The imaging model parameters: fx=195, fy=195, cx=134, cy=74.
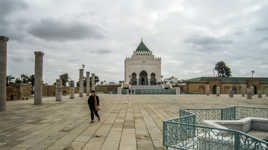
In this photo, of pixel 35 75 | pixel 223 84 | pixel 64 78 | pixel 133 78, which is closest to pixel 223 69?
pixel 223 84

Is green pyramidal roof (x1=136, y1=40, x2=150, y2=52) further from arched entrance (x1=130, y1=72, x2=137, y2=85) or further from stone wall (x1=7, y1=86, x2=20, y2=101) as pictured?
stone wall (x1=7, y1=86, x2=20, y2=101)

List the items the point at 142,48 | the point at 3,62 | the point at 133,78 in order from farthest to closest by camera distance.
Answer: the point at 142,48 < the point at 133,78 < the point at 3,62

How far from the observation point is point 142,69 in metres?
63.7

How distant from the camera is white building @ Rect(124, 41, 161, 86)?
63.7 meters

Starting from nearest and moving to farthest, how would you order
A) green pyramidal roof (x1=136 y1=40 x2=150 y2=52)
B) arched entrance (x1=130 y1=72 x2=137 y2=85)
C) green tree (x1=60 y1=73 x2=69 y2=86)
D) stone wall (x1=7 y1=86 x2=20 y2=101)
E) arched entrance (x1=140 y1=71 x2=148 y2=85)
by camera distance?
stone wall (x1=7 y1=86 x2=20 y2=101), arched entrance (x1=130 y1=72 x2=137 y2=85), arched entrance (x1=140 y1=71 x2=148 y2=85), green tree (x1=60 y1=73 x2=69 y2=86), green pyramidal roof (x1=136 y1=40 x2=150 y2=52)

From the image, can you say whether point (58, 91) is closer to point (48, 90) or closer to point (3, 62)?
point (3, 62)

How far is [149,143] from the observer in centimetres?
551

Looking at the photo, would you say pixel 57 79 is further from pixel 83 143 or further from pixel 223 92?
pixel 223 92

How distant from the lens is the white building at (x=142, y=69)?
A: 2507 inches

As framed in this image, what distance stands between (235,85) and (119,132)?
53.7m

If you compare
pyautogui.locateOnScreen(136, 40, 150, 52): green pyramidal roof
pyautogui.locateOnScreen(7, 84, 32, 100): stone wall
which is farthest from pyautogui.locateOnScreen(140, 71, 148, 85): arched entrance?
pyautogui.locateOnScreen(7, 84, 32, 100): stone wall

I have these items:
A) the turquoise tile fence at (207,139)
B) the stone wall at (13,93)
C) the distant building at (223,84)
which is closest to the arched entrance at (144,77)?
the distant building at (223,84)

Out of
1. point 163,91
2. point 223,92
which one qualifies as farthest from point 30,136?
point 223,92

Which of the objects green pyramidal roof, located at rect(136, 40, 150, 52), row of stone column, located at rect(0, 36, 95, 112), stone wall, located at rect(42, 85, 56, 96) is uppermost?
green pyramidal roof, located at rect(136, 40, 150, 52)
